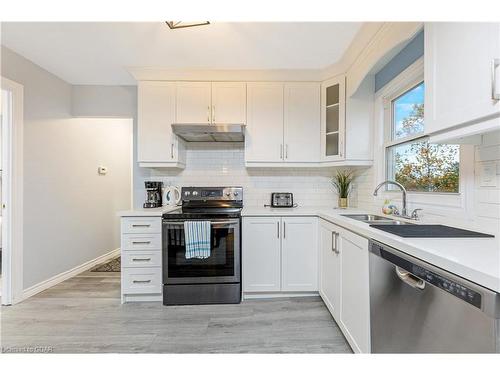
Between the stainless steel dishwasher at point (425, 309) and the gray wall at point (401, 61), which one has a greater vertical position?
the gray wall at point (401, 61)

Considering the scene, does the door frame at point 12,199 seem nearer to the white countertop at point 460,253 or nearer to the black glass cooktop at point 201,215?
the black glass cooktop at point 201,215

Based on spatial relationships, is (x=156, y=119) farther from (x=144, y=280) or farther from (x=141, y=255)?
(x=144, y=280)

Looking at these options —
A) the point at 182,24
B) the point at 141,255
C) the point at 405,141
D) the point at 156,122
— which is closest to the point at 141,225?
the point at 141,255

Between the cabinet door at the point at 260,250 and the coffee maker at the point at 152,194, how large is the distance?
3.75 ft

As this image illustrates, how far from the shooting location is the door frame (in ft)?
7.79

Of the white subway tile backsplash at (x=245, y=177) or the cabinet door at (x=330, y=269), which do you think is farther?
the white subway tile backsplash at (x=245, y=177)

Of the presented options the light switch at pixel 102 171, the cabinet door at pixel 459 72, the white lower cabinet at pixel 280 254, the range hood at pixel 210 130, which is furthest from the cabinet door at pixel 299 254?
the light switch at pixel 102 171

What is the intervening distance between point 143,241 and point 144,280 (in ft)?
1.26

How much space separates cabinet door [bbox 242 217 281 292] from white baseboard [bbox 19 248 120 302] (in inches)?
87.9

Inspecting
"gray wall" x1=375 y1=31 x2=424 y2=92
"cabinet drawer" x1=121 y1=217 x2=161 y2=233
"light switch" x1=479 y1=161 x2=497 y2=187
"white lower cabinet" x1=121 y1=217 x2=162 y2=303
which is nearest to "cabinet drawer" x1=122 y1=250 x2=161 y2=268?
"white lower cabinet" x1=121 y1=217 x2=162 y2=303

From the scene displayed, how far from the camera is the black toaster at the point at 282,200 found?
2938mm

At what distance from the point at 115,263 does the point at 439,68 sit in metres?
4.20

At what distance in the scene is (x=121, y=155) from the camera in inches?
166

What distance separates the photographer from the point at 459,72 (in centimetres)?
104
